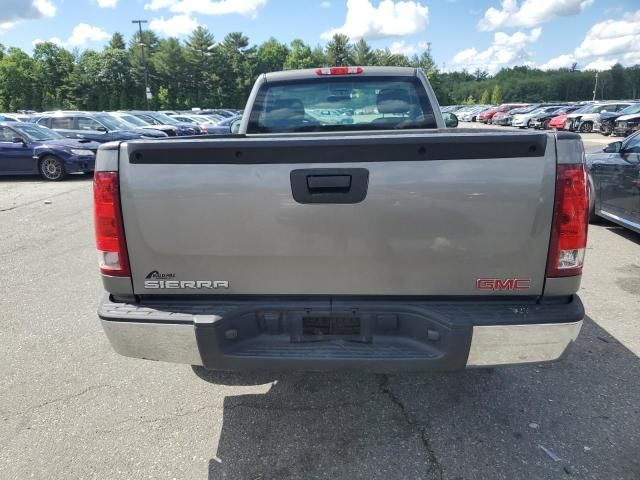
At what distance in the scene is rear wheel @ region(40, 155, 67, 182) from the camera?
12977 millimetres

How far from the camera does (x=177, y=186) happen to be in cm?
210

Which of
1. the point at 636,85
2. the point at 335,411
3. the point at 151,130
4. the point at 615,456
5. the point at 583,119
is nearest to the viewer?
the point at 615,456

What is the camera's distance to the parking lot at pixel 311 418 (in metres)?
2.39

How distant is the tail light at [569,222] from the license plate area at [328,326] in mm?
941

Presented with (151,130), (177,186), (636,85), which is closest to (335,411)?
(177,186)

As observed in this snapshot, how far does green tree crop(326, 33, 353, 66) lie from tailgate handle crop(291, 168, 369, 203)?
95.1 meters

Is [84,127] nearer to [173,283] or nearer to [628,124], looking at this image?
[173,283]

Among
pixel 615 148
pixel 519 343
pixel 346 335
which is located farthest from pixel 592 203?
pixel 346 335

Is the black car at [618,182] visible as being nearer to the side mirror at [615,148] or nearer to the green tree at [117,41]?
the side mirror at [615,148]

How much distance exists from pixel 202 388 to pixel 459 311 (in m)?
1.89

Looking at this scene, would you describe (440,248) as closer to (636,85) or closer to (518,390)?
(518,390)

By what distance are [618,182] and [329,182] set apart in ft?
19.7

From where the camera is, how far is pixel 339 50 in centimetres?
9206

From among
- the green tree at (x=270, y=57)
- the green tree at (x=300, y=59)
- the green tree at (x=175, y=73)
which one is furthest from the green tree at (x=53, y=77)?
the green tree at (x=300, y=59)
